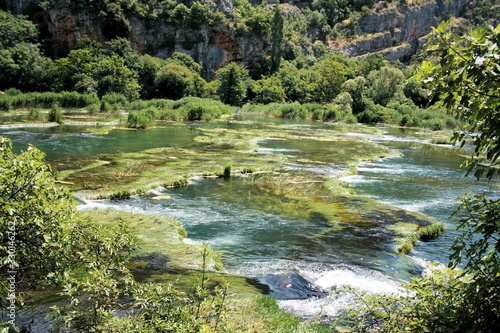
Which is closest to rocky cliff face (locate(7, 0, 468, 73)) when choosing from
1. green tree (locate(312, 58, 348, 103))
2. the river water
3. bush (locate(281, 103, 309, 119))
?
green tree (locate(312, 58, 348, 103))

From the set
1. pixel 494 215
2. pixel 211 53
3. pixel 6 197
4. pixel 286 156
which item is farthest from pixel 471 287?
pixel 211 53

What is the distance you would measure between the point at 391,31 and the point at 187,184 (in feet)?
637

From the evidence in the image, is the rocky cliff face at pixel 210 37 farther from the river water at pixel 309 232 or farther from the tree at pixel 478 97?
the tree at pixel 478 97

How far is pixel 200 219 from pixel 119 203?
431cm

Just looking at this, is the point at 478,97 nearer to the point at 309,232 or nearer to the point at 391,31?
the point at 309,232

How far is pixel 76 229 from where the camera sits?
17.2 ft

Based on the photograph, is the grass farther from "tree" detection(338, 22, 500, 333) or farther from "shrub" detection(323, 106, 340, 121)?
"shrub" detection(323, 106, 340, 121)

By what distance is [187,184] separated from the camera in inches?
855

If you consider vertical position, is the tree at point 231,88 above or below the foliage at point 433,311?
above

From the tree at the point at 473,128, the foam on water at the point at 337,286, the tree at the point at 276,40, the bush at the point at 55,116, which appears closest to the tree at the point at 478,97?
the tree at the point at 473,128

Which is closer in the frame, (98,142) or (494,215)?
(494,215)

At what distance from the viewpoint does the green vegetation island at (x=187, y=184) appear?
4.22 m

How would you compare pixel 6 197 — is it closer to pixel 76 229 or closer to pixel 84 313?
pixel 76 229

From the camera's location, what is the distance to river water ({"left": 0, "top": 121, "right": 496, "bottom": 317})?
1075 centimetres
